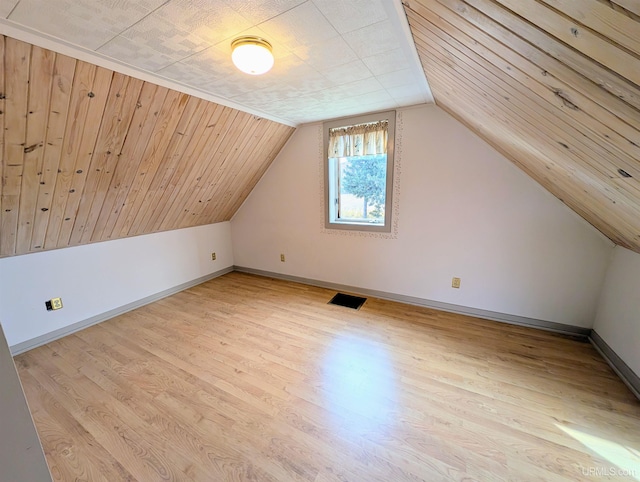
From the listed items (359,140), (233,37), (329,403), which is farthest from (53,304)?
(359,140)

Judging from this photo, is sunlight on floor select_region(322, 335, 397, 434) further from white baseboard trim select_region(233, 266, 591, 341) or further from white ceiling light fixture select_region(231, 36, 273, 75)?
white ceiling light fixture select_region(231, 36, 273, 75)

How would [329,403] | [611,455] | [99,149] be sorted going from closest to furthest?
[611,455] < [329,403] < [99,149]

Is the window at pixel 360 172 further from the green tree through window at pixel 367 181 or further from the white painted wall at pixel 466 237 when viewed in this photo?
the white painted wall at pixel 466 237

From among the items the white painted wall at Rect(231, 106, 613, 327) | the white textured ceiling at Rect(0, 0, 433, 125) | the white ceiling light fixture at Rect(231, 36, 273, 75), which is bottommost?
the white painted wall at Rect(231, 106, 613, 327)

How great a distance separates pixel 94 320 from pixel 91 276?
476 mm

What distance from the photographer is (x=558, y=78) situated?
85cm

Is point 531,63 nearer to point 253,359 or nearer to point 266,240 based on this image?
point 253,359

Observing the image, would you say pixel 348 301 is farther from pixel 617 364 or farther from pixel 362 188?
pixel 617 364

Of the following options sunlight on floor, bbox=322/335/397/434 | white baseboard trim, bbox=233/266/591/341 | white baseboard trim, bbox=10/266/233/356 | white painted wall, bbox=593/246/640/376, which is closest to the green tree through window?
white baseboard trim, bbox=233/266/591/341

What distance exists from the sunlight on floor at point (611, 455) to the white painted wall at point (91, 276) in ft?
13.2

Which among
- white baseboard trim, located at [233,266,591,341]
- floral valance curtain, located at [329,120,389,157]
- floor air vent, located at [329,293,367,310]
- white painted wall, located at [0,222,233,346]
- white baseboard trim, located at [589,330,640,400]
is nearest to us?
white baseboard trim, located at [589,330,640,400]

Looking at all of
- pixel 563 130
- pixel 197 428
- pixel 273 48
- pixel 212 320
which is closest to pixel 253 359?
pixel 197 428

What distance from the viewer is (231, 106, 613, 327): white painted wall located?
2.39 meters

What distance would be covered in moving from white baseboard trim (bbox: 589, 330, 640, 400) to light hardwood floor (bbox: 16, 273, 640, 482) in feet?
0.17
